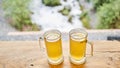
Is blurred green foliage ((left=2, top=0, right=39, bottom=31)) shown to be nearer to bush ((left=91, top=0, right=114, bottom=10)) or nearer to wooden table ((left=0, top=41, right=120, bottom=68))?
bush ((left=91, top=0, right=114, bottom=10))

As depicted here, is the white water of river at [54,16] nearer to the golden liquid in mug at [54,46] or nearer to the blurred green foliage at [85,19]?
the blurred green foliage at [85,19]

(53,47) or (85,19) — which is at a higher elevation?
(53,47)

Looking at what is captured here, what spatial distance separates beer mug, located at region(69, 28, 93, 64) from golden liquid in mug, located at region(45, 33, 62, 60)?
6cm

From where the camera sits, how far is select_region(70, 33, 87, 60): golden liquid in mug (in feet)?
3.25

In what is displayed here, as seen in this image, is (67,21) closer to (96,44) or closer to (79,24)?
(79,24)

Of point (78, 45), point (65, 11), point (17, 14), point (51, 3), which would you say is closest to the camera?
point (78, 45)

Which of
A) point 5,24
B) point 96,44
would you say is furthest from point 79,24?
point 96,44

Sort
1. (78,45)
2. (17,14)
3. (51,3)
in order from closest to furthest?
(78,45) < (17,14) < (51,3)

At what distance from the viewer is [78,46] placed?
39.3 inches

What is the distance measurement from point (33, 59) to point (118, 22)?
2147 mm

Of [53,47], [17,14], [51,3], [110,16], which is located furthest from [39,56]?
[51,3]

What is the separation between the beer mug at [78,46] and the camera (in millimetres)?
992

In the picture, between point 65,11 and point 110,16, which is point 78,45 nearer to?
point 110,16

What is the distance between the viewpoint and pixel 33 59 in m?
1.11
